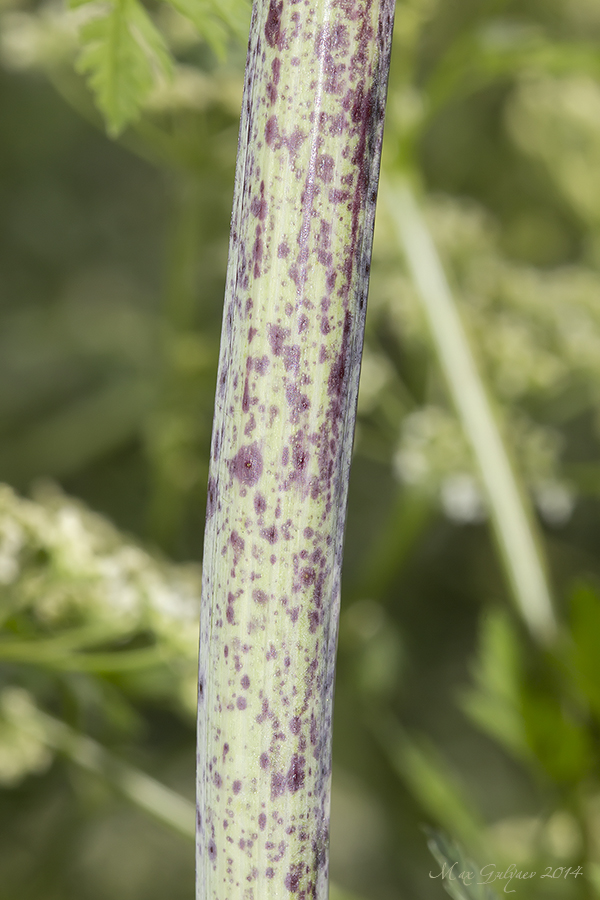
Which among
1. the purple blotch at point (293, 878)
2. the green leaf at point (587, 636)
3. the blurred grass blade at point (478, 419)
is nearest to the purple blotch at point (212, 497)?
the purple blotch at point (293, 878)

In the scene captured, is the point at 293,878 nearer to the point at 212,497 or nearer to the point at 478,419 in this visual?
the point at 212,497

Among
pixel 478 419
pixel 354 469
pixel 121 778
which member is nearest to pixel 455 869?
pixel 121 778

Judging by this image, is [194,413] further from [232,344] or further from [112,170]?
[112,170]

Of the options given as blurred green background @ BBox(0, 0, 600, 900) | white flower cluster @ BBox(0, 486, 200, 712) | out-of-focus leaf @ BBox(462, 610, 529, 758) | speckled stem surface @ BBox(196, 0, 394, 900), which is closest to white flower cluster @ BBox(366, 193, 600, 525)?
blurred green background @ BBox(0, 0, 600, 900)

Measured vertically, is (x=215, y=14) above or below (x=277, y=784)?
above

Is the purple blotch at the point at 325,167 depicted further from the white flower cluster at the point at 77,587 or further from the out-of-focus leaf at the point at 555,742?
the out-of-focus leaf at the point at 555,742

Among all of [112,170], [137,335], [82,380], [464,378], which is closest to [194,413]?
[137,335]
